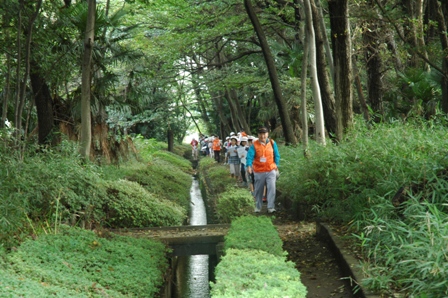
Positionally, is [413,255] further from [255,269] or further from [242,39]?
[242,39]

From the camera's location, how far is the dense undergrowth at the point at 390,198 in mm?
5516

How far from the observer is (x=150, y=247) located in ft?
32.4

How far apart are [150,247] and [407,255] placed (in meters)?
4.95

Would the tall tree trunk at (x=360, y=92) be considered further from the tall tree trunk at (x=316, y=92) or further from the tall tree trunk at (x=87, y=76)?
the tall tree trunk at (x=87, y=76)

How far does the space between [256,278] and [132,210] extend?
7.10 meters

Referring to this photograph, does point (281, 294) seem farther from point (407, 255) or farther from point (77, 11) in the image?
point (77, 11)

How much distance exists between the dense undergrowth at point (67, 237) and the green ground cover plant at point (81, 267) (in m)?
0.01

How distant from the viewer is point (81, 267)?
7.70m

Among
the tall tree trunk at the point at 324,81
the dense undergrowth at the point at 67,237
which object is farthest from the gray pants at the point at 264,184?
the tall tree trunk at the point at 324,81

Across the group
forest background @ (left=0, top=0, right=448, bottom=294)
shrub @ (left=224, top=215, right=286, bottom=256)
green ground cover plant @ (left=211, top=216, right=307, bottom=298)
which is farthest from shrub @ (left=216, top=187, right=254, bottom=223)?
green ground cover plant @ (left=211, top=216, right=307, bottom=298)

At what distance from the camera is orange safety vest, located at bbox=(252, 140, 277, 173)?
13219mm

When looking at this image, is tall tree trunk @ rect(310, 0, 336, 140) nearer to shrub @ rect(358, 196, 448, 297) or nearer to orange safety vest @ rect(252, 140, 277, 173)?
orange safety vest @ rect(252, 140, 277, 173)

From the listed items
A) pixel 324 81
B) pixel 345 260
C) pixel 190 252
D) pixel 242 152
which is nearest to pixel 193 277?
pixel 190 252

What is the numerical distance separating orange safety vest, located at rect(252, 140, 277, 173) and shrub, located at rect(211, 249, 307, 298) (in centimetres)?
591
